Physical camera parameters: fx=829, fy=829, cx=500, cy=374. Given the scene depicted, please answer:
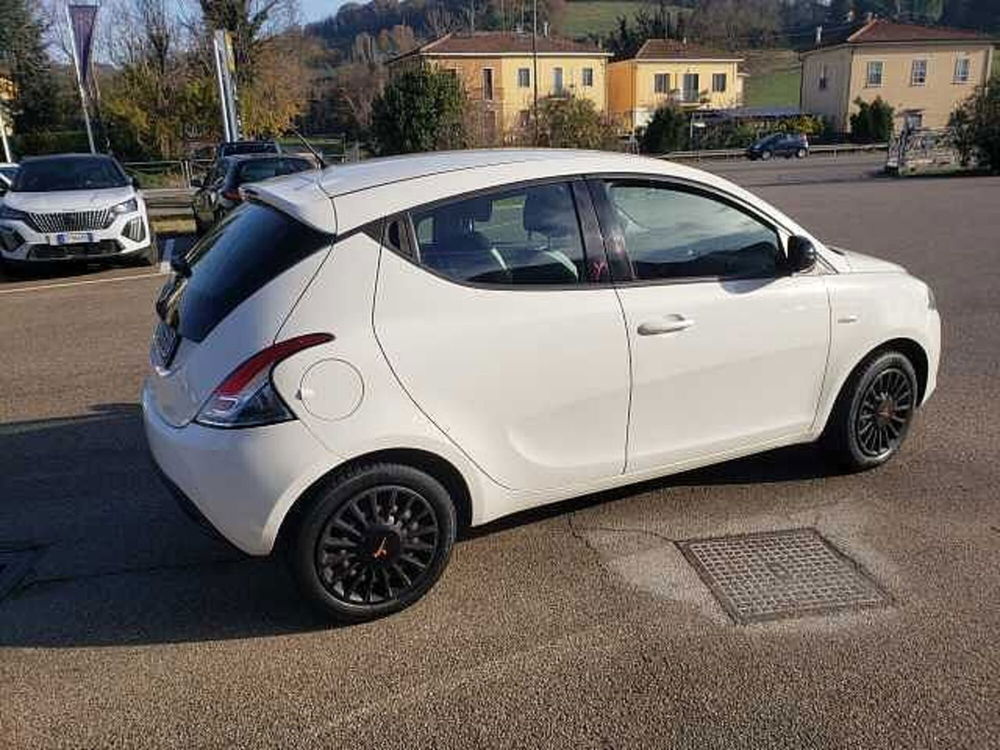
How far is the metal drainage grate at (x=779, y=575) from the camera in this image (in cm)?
330

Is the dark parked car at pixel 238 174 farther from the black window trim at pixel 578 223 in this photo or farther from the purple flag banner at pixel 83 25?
the purple flag banner at pixel 83 25

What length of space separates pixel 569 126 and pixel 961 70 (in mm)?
51934

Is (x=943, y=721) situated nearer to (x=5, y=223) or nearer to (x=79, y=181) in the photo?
(x=5, y=223)

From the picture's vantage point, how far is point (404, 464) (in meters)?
3.13

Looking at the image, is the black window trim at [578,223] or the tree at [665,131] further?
the tree at [665,131]

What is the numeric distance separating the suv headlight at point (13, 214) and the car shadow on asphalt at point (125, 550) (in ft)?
22.1

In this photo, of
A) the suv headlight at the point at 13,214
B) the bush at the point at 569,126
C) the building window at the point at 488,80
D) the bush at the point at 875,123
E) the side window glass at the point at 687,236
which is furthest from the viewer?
the building window at the point at 488,80

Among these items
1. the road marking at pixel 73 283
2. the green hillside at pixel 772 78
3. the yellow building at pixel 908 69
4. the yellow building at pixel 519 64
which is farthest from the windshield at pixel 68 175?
the green hillside at pixel 772 78

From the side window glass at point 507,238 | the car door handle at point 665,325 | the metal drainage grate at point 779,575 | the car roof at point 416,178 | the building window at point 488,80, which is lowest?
the metal drainage grate at point 779,575

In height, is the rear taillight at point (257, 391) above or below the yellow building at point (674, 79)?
below

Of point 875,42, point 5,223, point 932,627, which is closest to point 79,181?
point 5,223

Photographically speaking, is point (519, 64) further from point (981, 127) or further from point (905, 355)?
point (905, 355)

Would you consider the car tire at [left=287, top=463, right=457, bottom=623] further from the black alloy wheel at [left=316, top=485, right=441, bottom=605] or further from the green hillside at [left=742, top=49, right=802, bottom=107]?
the green hillside at [left=742, top=49, right=802, bottom=107]

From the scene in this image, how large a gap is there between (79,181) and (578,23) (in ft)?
399
